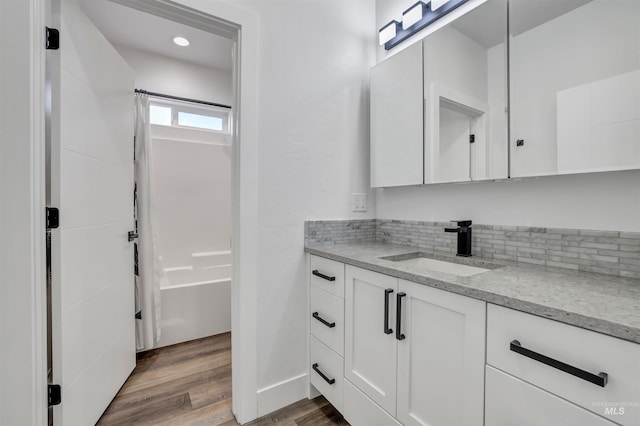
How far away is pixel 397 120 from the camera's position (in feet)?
5.34

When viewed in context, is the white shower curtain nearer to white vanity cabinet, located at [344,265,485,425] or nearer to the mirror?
white vanity cabinet, located at [344,265,485,425]

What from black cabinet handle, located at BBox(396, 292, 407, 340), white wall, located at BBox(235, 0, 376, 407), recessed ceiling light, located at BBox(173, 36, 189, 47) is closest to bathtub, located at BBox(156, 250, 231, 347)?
white wall, located at BBox(235, 0, 376, 407)

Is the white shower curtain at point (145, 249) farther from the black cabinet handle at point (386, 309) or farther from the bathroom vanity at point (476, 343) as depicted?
the black cabinet handle at point (386, 309)

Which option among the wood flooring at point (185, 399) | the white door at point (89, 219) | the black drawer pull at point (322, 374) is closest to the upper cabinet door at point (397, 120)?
the black drawer pull at point (322, 374)

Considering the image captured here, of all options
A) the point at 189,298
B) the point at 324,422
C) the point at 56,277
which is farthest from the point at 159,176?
the point at 324,422

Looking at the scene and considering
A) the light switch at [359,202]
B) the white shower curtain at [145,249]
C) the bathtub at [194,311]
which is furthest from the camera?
the bathtub at [194,311]

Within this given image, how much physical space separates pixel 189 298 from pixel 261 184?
4.71 ft

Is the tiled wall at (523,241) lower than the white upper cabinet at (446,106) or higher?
lower

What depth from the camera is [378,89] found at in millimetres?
1738

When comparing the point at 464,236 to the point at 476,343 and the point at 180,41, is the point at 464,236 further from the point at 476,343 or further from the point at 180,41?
the point at 180,41

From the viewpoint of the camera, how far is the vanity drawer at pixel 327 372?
134 centimetres

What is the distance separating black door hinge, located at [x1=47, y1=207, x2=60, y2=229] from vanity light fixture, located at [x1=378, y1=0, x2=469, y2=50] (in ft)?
6.45

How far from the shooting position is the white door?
1159 mm

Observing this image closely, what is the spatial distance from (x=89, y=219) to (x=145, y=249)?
0.80 m
